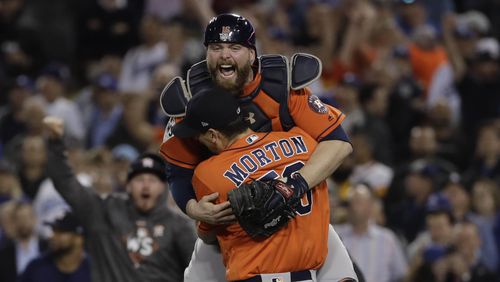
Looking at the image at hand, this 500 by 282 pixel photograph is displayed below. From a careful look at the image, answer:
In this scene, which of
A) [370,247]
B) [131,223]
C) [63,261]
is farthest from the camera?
[370,247]

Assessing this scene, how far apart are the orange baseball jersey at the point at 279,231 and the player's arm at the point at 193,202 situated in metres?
0.06

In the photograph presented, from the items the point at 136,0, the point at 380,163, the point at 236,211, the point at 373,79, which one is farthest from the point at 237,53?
the point at 136,0

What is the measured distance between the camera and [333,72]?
13.8 meters

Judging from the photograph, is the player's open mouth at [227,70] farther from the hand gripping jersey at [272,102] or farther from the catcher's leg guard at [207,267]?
the catcher's leg guard at [207,267]

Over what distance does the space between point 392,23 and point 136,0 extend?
11.8ft

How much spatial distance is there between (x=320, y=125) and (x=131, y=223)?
2.51 metres

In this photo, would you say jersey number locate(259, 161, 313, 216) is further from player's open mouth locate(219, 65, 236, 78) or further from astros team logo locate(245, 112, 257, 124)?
player's open mouth locate(219, 65, 236, 78)

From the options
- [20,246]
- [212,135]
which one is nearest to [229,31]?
[212,135]

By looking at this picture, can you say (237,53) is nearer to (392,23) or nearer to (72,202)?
(72,202)

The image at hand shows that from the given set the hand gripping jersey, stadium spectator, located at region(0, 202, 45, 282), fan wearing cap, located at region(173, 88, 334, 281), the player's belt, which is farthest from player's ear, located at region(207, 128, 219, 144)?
stadium spectator, located at region(0, 202, 45, 282)

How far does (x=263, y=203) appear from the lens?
18.3 ft

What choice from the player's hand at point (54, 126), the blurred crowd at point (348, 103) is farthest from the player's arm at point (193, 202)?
the blurred crowd at point (348, 103)

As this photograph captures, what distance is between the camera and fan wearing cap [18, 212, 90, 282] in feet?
29.3

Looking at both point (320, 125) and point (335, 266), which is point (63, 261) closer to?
point (335, 266)
